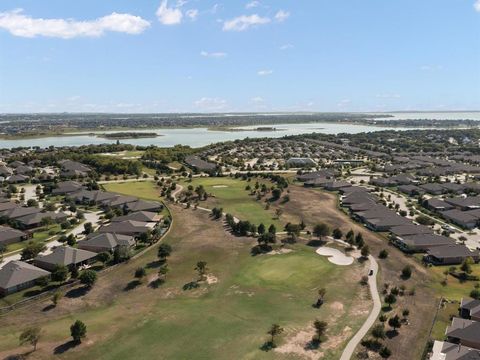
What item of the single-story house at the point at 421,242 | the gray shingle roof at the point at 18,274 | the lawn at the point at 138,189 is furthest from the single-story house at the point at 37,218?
the single-story house at the point at 421,242

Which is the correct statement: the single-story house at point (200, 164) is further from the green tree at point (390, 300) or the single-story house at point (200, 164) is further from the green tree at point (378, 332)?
the green tree at point (378, 332)

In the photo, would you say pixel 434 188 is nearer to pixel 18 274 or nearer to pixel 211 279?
pixel 211 279

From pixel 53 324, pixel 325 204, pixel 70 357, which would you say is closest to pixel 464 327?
pixel 70 357

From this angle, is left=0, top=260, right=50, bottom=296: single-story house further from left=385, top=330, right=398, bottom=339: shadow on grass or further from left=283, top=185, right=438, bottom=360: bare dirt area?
left=283, top=185, right=438, bottom=360: bare dirt area

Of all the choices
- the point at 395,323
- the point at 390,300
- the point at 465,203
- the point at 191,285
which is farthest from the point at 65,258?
the point at 465,203

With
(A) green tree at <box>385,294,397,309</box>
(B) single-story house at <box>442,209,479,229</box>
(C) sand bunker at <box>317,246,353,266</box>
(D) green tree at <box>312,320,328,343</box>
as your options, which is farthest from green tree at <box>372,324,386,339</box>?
(B) single-story house at <box>442,209,479,229</box>

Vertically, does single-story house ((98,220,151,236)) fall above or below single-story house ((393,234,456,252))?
above
